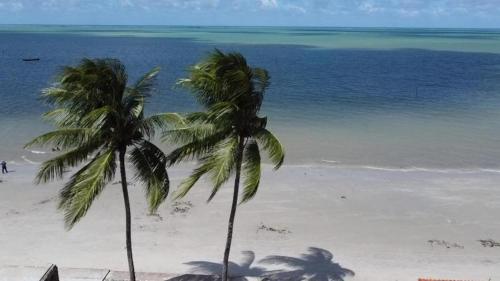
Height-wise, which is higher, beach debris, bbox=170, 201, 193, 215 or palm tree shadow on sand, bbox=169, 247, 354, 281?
palm tree shadow on sand, bbox=169, 247, 354, 281

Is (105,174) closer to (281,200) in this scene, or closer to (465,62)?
(281,200)

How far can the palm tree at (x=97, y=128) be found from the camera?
11.8 m

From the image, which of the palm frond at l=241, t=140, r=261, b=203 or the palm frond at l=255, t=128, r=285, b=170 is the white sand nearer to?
the palm frond at l=241, t=140, r=261, b=203

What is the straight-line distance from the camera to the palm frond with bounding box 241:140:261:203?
40.0 ft

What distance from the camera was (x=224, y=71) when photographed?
12.2m

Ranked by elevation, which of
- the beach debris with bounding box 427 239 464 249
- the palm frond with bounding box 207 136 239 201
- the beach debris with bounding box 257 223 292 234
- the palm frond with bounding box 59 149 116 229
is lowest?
the beach debris with bounding box 257 223 292 234

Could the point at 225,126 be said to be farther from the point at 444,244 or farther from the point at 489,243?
the point at 489,243

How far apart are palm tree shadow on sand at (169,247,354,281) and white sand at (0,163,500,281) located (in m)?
0.17

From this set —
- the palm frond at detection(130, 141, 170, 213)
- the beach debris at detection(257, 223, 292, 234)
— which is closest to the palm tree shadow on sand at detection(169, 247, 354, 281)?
the beach debris at detection(257, 223, 292, 234)

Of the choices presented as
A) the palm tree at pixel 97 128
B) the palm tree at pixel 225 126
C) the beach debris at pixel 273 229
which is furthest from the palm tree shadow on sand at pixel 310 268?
the palm tree at pixel 97 128

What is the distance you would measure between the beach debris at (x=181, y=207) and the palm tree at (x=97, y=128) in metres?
11.0

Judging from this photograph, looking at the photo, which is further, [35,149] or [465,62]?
[465,62]

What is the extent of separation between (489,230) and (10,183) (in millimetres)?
23059

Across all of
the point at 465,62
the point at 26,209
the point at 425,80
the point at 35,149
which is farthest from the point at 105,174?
the point at 465,62
